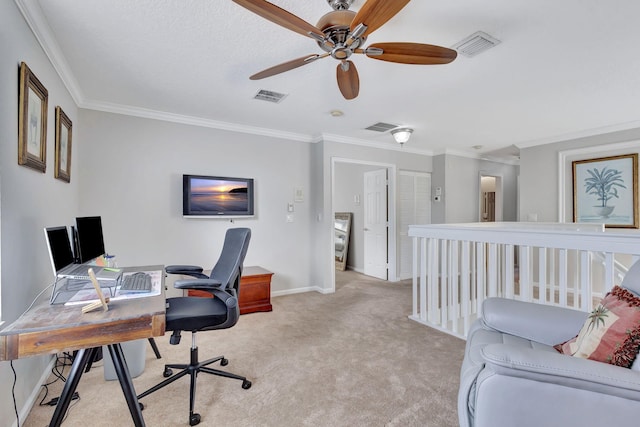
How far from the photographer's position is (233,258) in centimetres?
217

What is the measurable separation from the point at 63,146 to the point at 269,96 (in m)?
1.86

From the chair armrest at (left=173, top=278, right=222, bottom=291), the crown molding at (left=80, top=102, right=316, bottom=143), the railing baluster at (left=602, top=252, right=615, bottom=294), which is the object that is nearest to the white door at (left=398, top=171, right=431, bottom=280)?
the crown molding at (left=80, top=102, right=316, bottom=143)

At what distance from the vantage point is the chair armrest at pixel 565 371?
98 centimetres

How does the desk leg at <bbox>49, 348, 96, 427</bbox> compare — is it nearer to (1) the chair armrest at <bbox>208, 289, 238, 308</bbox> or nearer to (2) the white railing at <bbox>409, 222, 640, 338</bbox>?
(1) the chair armrest at <bbox>208, 289, 238, 308</bbox>

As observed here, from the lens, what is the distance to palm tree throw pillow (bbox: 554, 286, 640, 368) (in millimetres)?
1127

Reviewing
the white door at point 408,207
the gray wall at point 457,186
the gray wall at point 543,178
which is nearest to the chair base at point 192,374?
the white door at point 408,207

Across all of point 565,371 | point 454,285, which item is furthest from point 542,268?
point 565,371

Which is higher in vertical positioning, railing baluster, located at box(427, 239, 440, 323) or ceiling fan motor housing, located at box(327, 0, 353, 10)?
ceiling fan motor housing, located at box(327, 0, 353, 10)

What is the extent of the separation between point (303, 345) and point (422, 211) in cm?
388

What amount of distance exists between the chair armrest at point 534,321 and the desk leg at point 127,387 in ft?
6.11

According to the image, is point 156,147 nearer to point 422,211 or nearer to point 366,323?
point 366,323

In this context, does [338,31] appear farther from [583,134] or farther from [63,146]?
[583,134]

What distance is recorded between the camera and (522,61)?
7.87 feet

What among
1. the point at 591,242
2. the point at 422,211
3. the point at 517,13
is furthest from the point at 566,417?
the point at 422,211
